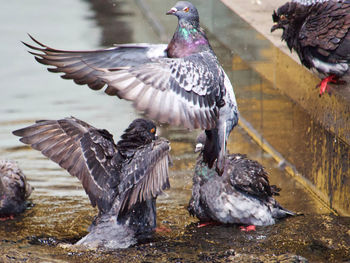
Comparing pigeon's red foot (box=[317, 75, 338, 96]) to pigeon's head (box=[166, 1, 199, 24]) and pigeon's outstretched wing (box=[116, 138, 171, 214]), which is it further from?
pigeon's outstretched wing (box=[116, 138, 171, 214])

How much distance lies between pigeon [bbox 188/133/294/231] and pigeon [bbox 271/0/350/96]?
3.43 feet

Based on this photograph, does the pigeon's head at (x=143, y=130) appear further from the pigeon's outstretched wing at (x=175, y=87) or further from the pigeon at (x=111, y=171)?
the pigeon's outstretched wing at (x=175, y=87)

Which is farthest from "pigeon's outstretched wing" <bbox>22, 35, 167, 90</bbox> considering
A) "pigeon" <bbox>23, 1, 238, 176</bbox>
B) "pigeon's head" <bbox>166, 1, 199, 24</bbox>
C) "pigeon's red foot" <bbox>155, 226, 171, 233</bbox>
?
"pigeon's red foot" <bbox>155, 226, 171, 233</bbox>

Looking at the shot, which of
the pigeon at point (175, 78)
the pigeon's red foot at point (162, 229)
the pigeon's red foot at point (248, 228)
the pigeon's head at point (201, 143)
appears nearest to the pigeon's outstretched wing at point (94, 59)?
the pigeon at point (175, 78)

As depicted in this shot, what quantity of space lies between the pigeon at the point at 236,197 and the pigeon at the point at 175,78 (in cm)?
17

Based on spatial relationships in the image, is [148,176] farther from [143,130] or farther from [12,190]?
[12,190]

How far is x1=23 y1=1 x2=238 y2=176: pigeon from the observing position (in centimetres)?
491

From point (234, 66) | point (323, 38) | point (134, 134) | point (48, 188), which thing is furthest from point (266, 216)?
point (234, 66)

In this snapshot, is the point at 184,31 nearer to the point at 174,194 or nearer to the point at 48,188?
the point at 174,194

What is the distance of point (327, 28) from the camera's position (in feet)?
20.5

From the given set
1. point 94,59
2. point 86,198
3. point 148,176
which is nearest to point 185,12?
point 94,59

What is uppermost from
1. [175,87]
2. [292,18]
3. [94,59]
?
[292,18]

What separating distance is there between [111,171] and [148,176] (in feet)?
1.16

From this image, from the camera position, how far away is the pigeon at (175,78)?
16.1 feet
